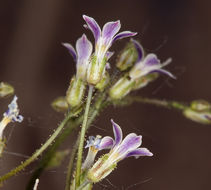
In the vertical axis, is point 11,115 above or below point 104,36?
below

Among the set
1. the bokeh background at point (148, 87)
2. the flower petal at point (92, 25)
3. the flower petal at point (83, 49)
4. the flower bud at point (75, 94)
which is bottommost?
the bokeh background at point (148, 87)

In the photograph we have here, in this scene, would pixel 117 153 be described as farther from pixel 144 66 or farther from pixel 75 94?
pixel 144 66

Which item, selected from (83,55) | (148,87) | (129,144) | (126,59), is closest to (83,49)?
(83,55)

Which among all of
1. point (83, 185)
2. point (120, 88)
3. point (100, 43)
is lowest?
point (83, 185)

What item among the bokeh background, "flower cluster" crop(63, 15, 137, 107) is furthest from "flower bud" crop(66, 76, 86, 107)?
the bokeh background

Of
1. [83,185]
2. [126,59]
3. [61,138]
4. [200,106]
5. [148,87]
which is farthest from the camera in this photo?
[148,87]

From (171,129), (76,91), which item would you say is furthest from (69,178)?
(171,129)

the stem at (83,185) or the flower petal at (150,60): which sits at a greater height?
the flower petal at (150,60)

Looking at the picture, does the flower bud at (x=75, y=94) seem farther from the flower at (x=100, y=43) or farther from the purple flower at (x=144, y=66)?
the purple flower at (x=144, y=66)

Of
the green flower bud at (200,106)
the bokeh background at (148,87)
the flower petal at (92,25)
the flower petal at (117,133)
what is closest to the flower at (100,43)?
the flower petal at (92,25)
